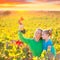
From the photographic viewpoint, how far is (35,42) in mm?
1613

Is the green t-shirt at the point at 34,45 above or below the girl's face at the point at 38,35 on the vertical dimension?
below

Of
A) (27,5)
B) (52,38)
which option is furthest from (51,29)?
(27,5)

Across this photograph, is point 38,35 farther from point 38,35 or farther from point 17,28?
point 17,28

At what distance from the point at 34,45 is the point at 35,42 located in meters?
0.03

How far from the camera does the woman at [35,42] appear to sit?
5.28 feet

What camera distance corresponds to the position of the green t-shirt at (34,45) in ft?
5.29

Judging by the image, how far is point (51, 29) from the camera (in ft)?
5.26

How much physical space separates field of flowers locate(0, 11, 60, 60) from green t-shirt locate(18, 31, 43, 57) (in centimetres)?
3

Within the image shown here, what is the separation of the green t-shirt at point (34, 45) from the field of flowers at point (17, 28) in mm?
28

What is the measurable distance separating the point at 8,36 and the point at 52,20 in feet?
1.36

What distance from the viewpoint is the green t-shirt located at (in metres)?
1.61

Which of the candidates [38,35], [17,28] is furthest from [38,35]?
[17,28]

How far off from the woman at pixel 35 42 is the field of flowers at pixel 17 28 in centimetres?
3

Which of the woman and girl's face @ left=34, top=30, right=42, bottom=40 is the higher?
girl's face @ left=34, top=30, right=42, bottom=40
